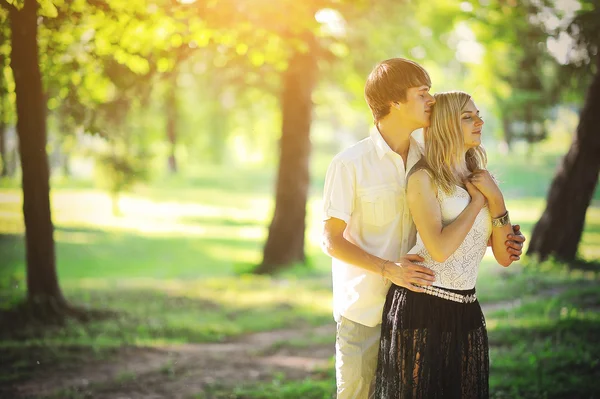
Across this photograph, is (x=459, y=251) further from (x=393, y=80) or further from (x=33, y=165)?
(x=33, y=165)

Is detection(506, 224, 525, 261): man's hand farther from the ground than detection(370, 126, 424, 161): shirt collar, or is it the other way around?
detection(370, 126, 424, 161): shirt collar

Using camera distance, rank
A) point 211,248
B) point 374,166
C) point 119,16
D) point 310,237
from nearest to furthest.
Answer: point 374,166
point 119,16
point 211,248
point 310,237

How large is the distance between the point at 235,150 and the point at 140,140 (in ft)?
152

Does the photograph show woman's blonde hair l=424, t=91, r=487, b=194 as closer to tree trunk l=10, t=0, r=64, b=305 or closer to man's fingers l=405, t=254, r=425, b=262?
man's fingers l=405, t=254, r=425, b=262

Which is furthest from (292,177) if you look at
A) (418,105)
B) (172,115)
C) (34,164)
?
(418,105)

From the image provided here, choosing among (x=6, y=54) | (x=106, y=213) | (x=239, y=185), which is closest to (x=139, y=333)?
(x=6, y=54)

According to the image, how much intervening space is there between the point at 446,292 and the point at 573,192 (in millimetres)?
9173

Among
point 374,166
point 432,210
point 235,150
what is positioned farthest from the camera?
point 235,150

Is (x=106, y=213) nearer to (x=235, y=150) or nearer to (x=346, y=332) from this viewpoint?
(x=346, y=332)

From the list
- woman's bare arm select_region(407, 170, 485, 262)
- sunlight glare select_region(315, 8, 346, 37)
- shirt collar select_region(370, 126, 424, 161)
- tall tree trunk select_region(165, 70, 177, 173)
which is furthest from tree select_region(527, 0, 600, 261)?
woman's bare arm select_region(407, 170, 485, 262)

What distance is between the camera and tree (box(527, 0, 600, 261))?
35.3 feet

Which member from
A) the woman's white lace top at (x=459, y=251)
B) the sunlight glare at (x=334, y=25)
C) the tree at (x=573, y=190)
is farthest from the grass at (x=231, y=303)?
the sunlight glare at (x=334, y=25)

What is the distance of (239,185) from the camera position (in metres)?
41.8

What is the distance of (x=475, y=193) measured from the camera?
308cm
